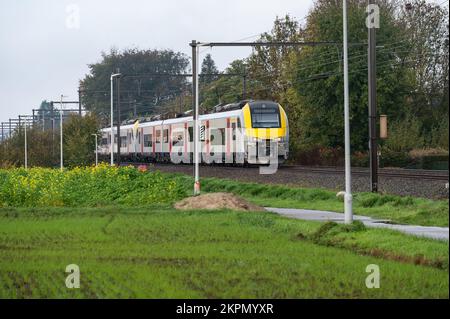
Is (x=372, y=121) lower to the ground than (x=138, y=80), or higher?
lower

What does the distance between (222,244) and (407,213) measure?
9.45 meters

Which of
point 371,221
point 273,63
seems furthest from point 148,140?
point 371,221

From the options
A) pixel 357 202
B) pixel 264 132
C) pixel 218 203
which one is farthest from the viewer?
pixel 264 132

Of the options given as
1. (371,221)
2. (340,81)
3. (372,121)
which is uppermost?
(340,81)

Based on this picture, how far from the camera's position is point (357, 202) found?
33219 millimetres

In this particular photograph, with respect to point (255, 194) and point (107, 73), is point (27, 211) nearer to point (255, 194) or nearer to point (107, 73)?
point (255, 194)

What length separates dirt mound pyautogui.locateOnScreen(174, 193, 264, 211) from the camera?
3209 centimetres

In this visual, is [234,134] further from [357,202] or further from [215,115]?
[357,202]

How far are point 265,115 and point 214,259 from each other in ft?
131

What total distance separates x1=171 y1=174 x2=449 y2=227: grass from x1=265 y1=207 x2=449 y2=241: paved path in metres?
0.59

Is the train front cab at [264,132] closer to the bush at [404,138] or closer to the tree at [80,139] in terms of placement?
the bush at [404,138]

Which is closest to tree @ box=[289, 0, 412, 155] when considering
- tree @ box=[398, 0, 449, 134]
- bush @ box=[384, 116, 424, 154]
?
tree @ box=[398, 0, 449, 134]
